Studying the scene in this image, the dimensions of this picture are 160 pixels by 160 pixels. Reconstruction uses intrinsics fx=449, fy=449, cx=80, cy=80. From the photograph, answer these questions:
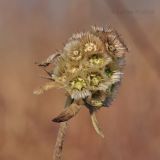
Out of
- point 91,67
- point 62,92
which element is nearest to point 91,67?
point 91,67

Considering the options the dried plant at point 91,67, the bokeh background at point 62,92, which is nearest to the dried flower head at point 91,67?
the dried plant at point 91,67

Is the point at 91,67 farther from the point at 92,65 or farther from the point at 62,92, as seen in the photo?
the point at 62,92

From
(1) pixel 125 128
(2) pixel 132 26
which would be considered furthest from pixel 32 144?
(2) pixel 132 26

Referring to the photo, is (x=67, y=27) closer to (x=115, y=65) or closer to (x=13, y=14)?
(x=13, y=14)

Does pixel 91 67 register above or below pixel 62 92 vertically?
below

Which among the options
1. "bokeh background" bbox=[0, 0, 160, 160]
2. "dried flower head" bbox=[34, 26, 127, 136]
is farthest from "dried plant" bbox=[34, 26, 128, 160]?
"bokeh background" bbox=[0, 0, 160, 160]
